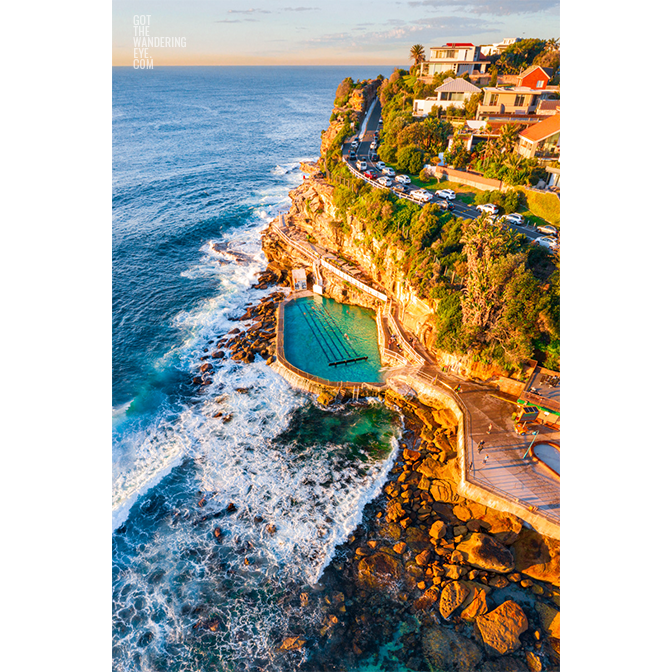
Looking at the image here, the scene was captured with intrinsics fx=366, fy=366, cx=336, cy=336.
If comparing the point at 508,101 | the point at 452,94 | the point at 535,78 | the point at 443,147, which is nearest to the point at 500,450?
the point at 443,147

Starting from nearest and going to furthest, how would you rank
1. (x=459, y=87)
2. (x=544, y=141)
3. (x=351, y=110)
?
1. (x=544, y=141)
2. (x=459, y=87)
3. (x=351, y=110)

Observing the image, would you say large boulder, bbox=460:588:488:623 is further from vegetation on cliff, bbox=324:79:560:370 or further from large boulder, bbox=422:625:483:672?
vegetation on cliff, bbox=324:79:560:370

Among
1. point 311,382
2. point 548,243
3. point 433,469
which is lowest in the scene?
point 433,469

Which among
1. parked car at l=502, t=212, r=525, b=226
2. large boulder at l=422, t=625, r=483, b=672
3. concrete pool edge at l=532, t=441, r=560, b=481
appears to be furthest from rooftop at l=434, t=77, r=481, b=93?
large boulder at l=422, t=625, r=483, b=672

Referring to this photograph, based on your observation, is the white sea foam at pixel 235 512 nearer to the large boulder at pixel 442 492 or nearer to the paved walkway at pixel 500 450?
the large boulder at pixel 442 492

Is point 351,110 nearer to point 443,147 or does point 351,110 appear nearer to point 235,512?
point 443,147
